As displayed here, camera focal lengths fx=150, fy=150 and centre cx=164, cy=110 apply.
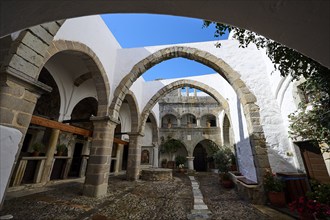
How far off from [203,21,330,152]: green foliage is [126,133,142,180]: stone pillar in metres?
6.16

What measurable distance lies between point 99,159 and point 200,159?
11.3 m

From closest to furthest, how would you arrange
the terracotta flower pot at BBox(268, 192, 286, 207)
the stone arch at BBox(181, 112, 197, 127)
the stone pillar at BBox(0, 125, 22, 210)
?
the stone pillar at BBox(0, 125, 22, 210) < the terracotta flower pot at BBox(268, 192, 286, 207) < the stone arch at BBox(181, 112, 197, 127)

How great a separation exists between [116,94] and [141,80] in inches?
147

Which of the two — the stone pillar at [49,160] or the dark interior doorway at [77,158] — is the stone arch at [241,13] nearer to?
the stone pillar at [49,160]

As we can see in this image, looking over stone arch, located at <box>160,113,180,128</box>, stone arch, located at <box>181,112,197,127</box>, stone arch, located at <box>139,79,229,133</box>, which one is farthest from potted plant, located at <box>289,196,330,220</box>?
stone arch, located at <box>160,113,180,128</box>

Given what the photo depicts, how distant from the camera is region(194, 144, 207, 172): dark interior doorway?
13.8 metres

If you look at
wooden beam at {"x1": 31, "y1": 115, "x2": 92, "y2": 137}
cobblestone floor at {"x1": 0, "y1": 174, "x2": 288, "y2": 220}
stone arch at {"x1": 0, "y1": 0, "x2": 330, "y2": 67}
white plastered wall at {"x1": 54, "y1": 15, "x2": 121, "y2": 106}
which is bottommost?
cobblestone floor at {"x1": 0, "y1": 174, "x2": 288, "y2": 220}

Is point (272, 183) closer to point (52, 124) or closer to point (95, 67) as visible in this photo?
point (95, 67)

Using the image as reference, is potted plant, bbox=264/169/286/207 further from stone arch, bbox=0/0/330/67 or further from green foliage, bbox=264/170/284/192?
stone arch, bbox=0/0/330/67

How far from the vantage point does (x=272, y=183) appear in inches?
144

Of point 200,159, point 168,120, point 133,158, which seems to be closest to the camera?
point 133,158

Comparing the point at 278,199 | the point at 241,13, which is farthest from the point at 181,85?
the point at 241,13

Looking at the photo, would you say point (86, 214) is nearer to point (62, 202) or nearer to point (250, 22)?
point (62, 202)

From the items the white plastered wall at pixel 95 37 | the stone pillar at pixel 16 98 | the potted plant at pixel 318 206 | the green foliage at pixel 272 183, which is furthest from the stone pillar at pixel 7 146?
the green foliage at pixel 272 183
